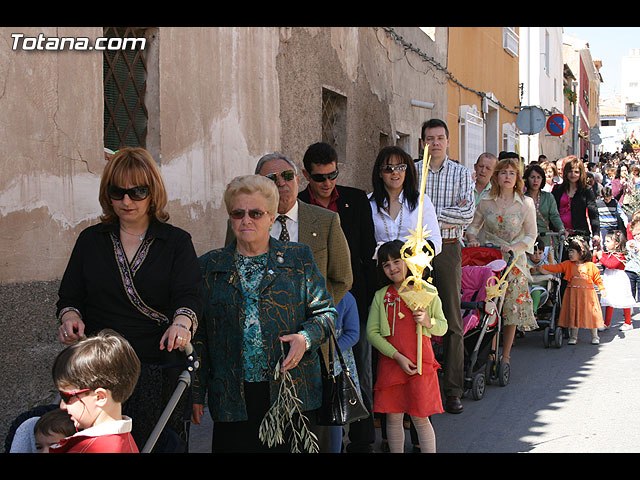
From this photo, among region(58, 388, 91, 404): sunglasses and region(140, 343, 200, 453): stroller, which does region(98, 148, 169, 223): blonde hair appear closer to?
region(140, 343, 200, 453): stroller

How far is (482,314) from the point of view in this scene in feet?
22.0

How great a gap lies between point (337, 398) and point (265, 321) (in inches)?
18.6

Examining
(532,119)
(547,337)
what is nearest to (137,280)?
(547,337)

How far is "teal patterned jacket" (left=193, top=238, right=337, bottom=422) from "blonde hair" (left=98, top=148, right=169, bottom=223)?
35 centimetres

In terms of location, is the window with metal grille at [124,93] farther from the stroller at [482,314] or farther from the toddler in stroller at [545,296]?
the toddler in stroller at [545,296]

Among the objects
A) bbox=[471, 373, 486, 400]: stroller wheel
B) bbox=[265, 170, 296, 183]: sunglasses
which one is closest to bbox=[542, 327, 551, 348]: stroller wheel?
bbox=[471, 373, 486, 400]: stroller wheel

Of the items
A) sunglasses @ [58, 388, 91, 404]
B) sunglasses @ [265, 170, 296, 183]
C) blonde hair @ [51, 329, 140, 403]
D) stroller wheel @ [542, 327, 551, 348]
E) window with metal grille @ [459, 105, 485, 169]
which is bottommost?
stroller wheel @ [542, 327, 551, 348]

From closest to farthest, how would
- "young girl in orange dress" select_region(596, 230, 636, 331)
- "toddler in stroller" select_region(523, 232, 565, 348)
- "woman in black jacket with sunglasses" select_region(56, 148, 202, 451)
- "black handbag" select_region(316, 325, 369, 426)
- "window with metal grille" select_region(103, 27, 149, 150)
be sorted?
"woman in black jacket with sunglasses" select_region(56, 148, 202, 451)
"black handbag" select_region(316, 325, 369, 426)
"window with metal grille" select_region(103, 27, 149, 150)
"toddler in stroller" select_region(523, 232, 565, 348)
"young girl in orange dress" select_region(596, 230, 636, 331)

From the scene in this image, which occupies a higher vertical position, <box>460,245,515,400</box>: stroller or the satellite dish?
the satellite dish

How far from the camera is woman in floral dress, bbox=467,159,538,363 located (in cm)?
741

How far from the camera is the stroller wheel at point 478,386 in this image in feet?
21.5

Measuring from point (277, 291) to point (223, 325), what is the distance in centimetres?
27

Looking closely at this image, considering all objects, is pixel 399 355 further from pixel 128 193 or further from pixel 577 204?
pixel 577 204
